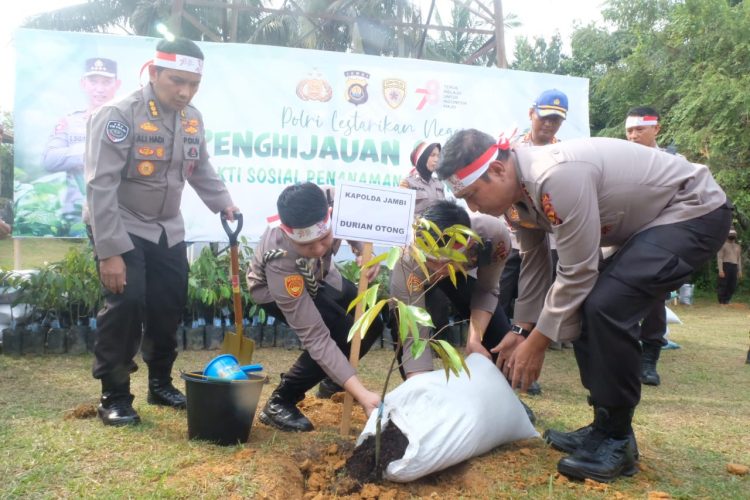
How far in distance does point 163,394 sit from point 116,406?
38 centimetres

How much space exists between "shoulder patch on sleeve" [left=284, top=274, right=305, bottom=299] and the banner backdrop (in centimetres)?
320

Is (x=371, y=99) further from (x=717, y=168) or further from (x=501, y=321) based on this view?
(x=717, y=168)

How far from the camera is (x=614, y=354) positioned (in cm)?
232

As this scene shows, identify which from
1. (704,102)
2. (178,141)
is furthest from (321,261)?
(704,102)

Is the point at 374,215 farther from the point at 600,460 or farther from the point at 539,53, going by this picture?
the point at 539,53

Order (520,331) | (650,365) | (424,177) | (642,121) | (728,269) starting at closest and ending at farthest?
(520,331) < (650,365) < (642,121) < (424,177) < (728,269)

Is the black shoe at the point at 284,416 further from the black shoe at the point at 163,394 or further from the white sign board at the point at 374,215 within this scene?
the white sign board at the point at 374,215

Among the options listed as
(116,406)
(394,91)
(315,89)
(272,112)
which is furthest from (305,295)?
(394,91)

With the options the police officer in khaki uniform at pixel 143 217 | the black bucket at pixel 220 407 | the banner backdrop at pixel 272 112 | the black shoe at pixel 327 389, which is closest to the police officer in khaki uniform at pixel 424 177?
the black shoe at pixel 327 389

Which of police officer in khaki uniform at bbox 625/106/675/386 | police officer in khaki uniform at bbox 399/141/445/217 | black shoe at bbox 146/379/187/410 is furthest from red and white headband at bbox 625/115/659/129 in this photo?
black shoe at bbox 146/379/187/410

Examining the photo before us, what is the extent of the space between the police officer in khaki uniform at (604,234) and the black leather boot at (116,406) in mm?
1749

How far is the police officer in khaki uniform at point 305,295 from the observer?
2.69 m

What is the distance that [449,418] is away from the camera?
7.80ft

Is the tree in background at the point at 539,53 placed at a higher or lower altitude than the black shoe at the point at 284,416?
higher
